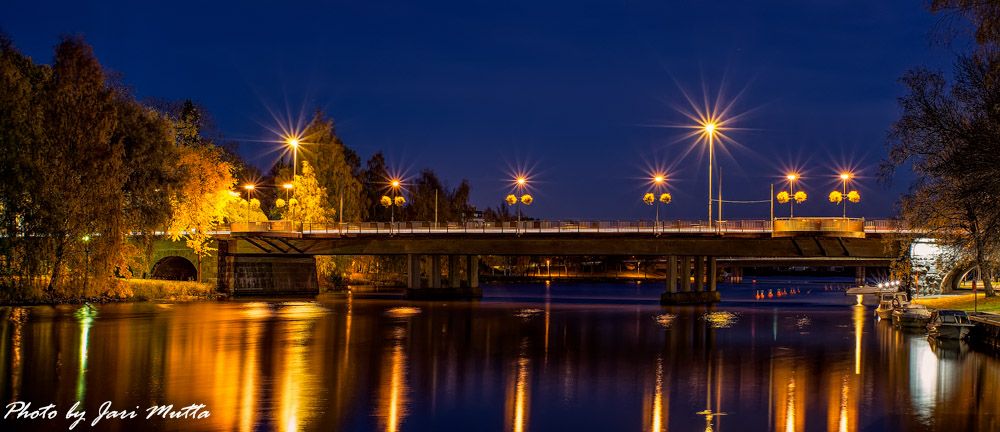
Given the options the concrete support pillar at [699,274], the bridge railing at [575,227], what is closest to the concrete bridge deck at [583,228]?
the bridge railing at [575,227]

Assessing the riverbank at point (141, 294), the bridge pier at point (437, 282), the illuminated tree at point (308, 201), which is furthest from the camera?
the illuminated tree at point (308, 201)

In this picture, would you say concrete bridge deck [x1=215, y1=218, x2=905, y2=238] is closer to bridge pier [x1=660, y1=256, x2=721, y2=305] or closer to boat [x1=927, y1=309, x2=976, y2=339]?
bridge pier [x1=660, y1=256, x2=721, y2=305]

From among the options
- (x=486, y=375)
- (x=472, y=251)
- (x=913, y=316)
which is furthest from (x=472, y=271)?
(x=486, y=375)

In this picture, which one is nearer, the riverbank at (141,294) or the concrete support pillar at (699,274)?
the riverbank at (141,294)

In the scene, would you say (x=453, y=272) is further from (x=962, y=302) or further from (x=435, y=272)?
(x=962, y=302)

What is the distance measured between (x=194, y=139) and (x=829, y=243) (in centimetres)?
6400

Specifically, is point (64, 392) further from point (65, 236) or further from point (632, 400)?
point (65, 236)

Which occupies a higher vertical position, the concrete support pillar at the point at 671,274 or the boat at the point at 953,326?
the concrete support pillar at the point at 671,274

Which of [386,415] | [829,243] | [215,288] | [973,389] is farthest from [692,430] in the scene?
[215,288]

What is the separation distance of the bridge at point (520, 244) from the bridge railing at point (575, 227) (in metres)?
0.09

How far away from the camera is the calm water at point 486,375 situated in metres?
28.4

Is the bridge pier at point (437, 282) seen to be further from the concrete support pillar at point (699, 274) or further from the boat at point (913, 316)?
the boat at point (913, 316)

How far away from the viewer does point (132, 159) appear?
79.2 meters

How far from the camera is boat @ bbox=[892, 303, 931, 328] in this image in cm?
6519
